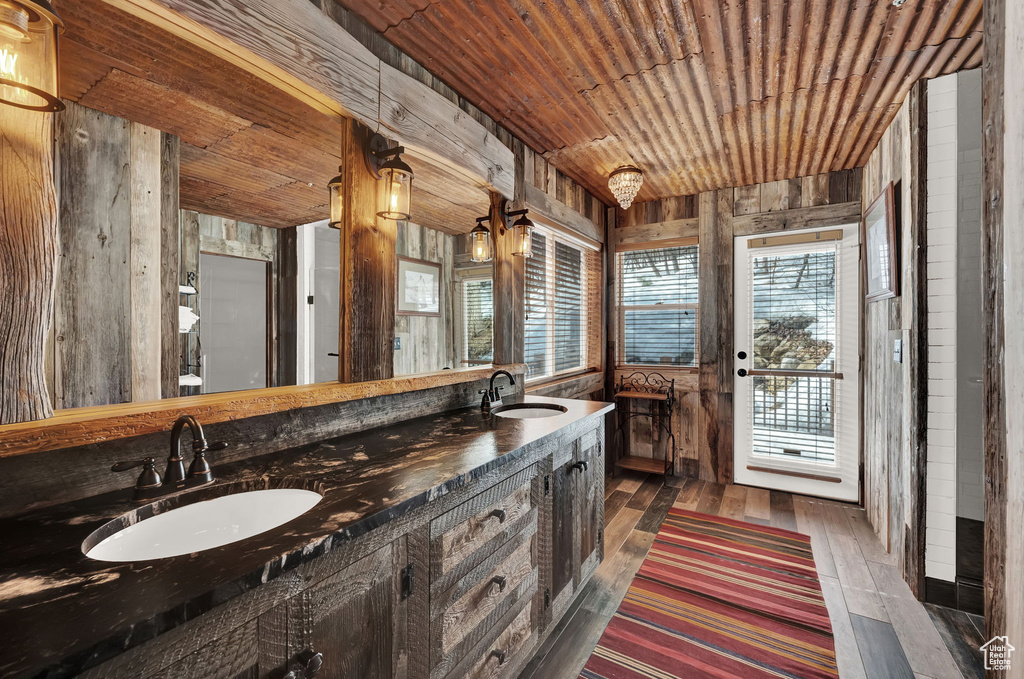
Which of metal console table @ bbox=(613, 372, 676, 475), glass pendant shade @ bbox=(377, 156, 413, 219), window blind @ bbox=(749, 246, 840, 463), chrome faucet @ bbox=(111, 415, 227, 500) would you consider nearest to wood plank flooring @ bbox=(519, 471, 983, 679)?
metal console table @ bbox=(613, 372, 676, 475)

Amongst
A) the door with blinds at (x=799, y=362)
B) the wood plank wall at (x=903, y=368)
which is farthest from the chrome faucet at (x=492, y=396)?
the door with blinds at (x=799, y=362)

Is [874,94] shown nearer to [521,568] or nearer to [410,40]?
[410,40]

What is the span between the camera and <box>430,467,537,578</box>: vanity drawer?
1.16 meters

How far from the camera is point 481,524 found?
1324mm

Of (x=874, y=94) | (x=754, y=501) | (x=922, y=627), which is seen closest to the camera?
(x=922, y=627)

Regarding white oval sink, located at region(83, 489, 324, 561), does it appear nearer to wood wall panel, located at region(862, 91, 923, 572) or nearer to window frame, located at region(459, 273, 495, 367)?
window frame, located at region(459, 273, 495, 367)

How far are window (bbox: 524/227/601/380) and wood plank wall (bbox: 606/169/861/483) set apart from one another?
682 millimetres

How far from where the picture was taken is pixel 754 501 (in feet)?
11.2

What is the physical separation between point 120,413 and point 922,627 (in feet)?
10.2

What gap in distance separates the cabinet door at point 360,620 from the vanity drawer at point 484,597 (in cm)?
18

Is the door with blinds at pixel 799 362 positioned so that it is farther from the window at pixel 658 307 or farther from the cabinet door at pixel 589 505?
the cabinet door at pixel 589 505

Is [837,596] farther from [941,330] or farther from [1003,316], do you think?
[1003,316]

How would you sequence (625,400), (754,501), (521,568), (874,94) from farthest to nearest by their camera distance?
(625,400) < (754,501) < (874,94) < (521,568)

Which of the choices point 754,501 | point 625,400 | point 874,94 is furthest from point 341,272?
point 754,501
